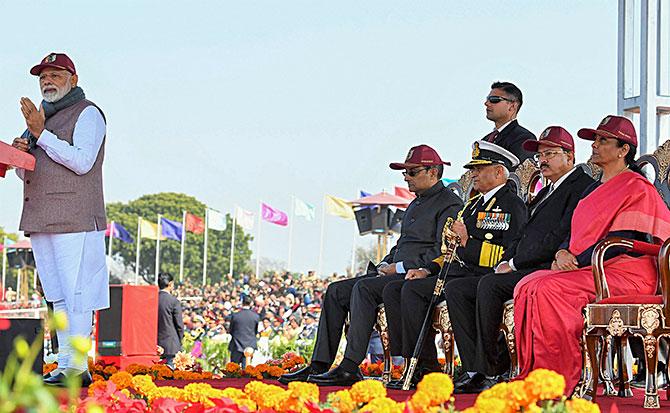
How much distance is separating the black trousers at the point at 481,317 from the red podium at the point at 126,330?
650 cm

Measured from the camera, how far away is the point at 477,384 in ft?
18.5

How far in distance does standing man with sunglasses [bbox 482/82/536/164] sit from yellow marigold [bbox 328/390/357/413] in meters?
4.30

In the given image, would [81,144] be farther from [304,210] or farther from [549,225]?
[304,210]

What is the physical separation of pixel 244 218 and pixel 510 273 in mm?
44287

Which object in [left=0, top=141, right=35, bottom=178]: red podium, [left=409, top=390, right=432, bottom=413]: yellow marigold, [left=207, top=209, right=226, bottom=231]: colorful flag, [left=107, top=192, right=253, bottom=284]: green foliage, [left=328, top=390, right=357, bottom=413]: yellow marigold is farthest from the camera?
[left=107, top=192, right=253, bottom=284]: green foliage

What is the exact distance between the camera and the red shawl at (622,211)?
16.4 feet

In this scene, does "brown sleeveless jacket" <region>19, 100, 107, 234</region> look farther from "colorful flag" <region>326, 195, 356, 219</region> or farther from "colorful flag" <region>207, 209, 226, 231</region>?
"colorful flag" <region>207, 209, 226, 231</region>

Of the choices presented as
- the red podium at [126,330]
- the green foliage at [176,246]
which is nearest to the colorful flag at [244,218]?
the green foliage at [176,246]

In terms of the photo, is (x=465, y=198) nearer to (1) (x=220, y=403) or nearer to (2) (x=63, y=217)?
(2) (x=63, y=217)

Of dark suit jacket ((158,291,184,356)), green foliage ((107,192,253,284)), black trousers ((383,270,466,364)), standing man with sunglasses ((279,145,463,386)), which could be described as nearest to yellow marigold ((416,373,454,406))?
black trousers ((383,270,466,364))

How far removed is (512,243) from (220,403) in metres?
3.21

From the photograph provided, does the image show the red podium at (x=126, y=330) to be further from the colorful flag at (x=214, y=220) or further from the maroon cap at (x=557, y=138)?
the colorful flag at (x=214, y=220)

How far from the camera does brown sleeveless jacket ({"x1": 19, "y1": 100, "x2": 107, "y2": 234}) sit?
5.59 m

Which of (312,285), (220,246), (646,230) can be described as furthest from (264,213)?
(646,230)
